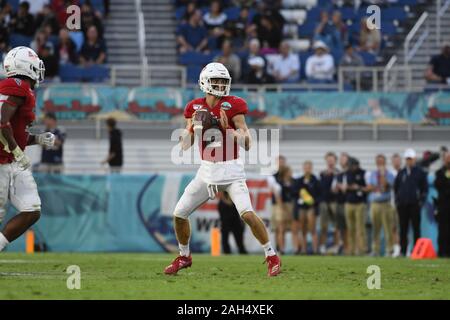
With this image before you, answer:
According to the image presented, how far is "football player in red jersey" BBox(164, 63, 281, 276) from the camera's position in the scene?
37.4 ft

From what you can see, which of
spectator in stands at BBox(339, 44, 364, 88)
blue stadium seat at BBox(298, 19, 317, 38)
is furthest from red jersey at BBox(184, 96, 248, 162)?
blue stadium seat at BBox(298, 19, 317, 38)

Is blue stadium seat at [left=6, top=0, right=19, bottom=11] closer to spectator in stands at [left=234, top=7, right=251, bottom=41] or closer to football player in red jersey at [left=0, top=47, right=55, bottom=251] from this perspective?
spectator in stands at [left=234, top=7, right=251, bottom=41]

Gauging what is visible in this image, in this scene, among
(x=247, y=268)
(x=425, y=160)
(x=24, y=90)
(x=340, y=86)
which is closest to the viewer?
(x=24, y=90)

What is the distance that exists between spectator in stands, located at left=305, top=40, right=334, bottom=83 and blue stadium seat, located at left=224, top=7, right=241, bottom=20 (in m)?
2.57

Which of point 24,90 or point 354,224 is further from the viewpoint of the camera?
point 354,224

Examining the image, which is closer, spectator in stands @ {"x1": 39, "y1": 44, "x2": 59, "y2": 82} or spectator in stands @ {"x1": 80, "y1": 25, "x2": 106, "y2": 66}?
spectator in stands @ {"x1": 39, "y1": 44, "x2": 59, "y2": 82}

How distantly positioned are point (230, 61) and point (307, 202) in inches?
157

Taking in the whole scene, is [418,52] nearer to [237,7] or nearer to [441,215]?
[237,7]

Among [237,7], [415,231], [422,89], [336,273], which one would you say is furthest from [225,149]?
[237,7]

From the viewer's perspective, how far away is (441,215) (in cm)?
1956

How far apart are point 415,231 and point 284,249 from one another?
8.27ft

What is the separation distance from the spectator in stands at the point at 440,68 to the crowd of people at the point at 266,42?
142 cm

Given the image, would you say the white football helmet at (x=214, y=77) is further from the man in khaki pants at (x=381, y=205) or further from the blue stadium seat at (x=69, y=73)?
the blue stadium seat at (x=69, y=73)

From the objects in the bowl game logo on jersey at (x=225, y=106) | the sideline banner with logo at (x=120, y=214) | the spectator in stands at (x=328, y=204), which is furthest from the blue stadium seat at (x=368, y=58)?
the bowl game logo on jersey at (x=225, y=106)
